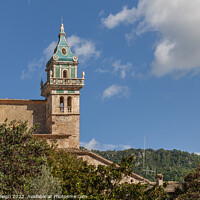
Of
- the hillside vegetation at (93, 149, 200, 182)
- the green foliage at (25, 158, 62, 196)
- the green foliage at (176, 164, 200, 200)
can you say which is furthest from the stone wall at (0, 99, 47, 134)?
the hillside vegetation at (93, 149, 200, 182)

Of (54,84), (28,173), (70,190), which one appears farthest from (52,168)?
(54,84)

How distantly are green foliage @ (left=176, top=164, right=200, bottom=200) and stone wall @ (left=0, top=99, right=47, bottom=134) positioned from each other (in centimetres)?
1857

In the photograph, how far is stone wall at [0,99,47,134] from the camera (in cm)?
4474

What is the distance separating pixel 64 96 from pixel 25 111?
4.16 meters

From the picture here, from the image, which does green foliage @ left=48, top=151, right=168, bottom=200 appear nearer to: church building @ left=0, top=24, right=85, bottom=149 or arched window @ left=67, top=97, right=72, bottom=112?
church building @ left=0, top=24, right=85, bottom=149

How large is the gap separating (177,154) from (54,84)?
87753 mm

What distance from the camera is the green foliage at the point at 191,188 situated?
2842 cm

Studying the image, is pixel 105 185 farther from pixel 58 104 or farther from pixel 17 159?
pixel 58 104

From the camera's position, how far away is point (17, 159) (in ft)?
86.9

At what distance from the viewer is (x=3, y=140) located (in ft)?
90.6

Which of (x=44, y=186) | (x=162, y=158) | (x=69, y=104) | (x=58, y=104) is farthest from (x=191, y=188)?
(x=162, y=158)

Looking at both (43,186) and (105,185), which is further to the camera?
(43,186)

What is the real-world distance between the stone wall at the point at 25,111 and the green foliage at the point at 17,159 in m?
15.7

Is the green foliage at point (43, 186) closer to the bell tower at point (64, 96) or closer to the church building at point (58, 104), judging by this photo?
the church building at point (58, 104)
